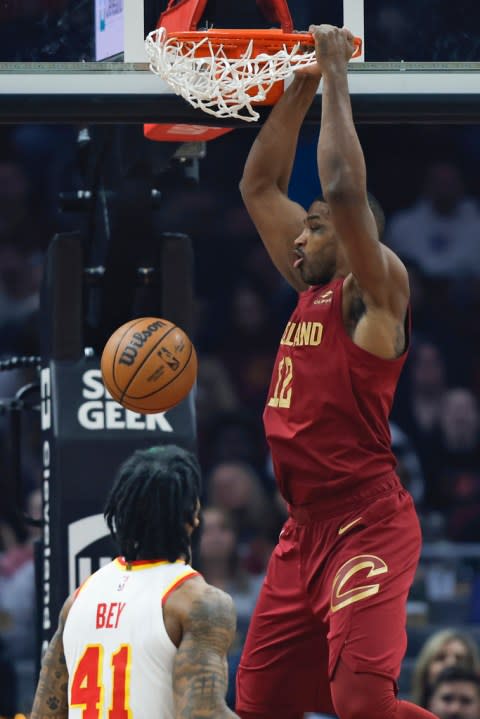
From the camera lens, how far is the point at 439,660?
7.19m

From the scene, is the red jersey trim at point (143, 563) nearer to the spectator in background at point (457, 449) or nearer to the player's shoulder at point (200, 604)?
the player's shoulder at point (200, 604)

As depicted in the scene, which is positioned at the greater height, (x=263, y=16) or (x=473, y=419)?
(x=263, y=16)

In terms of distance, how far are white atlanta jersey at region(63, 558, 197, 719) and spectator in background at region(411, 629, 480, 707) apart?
10.2ft

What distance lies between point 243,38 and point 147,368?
1209mm

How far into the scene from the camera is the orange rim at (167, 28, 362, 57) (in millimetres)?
5207

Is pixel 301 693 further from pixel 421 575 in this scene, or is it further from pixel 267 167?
pixel 421 575

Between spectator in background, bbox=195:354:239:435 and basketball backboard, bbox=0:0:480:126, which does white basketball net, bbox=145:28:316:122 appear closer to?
basketball backboard, bbox=0:0:480:126

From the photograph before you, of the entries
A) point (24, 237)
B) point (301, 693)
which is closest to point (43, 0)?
point (301, 693)

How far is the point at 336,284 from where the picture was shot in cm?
523

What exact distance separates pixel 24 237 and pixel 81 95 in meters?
4.61

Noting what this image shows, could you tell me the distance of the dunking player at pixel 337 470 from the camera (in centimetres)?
491

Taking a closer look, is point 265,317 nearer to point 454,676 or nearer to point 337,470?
point 454,676

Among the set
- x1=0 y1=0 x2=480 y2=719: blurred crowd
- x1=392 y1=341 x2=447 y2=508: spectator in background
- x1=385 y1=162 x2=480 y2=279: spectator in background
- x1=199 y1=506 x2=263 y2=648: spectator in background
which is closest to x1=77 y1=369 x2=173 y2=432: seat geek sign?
x1=199 y1=506 x2=263 y2=648: spectator in background

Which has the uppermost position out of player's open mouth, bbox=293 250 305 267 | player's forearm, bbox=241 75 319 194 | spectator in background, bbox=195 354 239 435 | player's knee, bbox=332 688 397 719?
player's forearm, bbox=241 75 319 194
